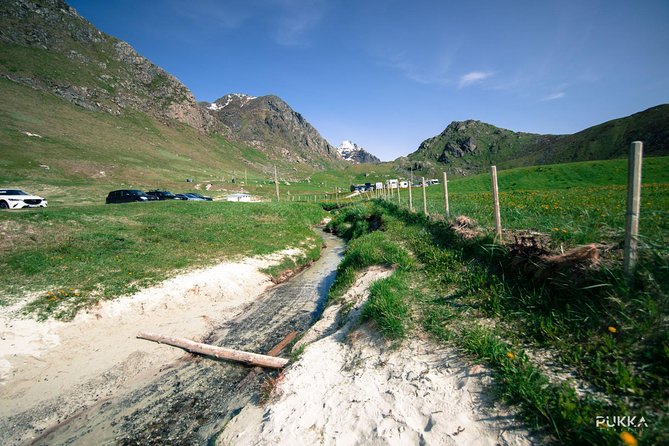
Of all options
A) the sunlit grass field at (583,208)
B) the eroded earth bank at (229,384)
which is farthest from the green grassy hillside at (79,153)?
the sunlit grass field at (583,208)

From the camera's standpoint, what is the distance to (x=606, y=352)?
391 centimetres

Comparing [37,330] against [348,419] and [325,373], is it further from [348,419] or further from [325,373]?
[348,419]

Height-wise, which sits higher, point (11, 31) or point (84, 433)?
point (11, 31)

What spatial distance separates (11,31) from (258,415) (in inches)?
8114

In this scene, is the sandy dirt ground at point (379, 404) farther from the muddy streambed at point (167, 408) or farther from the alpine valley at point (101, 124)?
the alpine valley at point (101, 124)

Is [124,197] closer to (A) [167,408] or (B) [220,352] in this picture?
(B) [220,352]

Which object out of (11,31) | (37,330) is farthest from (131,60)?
(37,330)

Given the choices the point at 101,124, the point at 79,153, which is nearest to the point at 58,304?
the point at 79,153

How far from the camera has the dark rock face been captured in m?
114

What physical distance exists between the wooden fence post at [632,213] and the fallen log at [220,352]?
25.1 ft

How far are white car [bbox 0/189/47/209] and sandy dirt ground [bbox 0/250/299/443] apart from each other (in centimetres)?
2352

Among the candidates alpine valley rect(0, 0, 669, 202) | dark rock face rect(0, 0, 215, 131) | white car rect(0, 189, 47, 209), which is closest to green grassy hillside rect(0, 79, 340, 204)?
alpine valley rect(0, 0, 669, 202)

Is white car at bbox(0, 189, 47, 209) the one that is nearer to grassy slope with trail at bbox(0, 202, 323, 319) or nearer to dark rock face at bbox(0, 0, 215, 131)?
grassy slope with trail at bbox(0, 202, 323, 319)

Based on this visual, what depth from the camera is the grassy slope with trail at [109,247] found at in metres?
11.0
